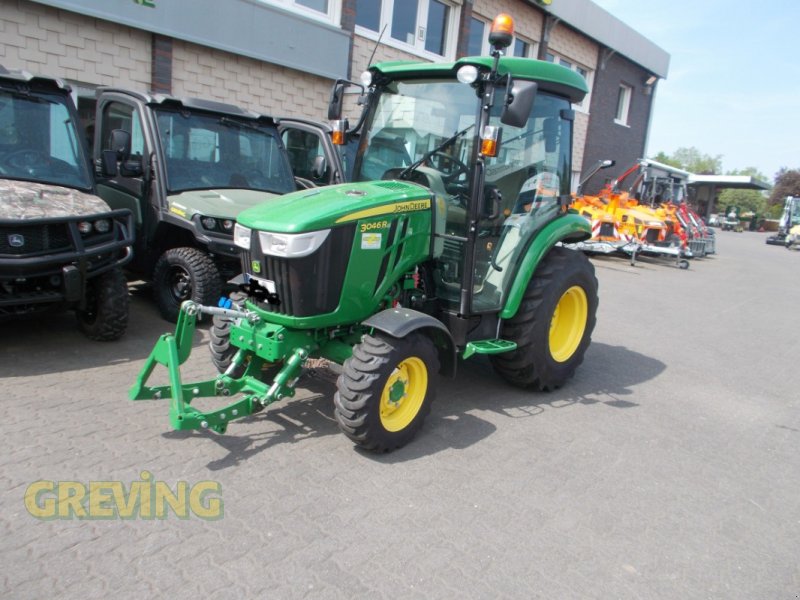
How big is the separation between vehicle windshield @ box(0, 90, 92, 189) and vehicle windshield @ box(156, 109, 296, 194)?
34.6 inches

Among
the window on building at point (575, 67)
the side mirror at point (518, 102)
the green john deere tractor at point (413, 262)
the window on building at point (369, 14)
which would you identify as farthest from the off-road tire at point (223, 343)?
the window on building at point (575, 67)

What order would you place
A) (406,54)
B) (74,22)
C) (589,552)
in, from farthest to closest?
1. (406,54)
2. (74,22)
3. (589,552)

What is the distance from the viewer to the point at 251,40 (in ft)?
33.8

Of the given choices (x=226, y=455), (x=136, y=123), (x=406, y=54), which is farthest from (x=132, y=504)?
(x=406, y=54)

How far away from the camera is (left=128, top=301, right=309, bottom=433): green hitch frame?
11.2ft

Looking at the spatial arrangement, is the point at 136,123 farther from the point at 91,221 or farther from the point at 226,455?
the point at 226,455

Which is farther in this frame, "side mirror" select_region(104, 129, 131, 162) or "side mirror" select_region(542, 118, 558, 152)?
"side mirror" select_region(104, 129, 131, 162)

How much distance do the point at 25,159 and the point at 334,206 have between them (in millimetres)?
3358

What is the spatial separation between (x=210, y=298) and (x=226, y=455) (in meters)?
2.52

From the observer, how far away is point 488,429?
4.34 metres

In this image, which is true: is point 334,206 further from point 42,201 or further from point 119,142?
point 119,142

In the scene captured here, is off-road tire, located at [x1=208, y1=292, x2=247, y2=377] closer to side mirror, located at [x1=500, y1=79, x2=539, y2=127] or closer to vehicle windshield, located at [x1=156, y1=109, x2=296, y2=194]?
side mirror, located at [x1=500, y1=79, x2=539, y2=127]

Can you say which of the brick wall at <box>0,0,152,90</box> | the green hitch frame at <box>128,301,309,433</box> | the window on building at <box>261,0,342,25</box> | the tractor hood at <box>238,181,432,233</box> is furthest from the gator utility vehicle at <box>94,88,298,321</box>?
the window on building at <box>261,0,342,25</box>

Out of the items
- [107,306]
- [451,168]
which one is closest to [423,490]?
[451,168]
